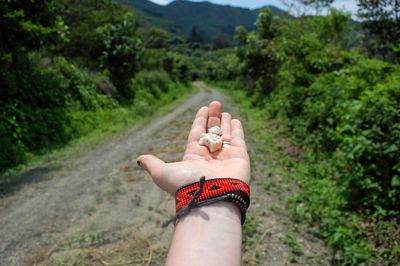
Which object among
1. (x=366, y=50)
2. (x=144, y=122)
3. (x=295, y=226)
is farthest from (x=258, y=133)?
(x=366, y=50)

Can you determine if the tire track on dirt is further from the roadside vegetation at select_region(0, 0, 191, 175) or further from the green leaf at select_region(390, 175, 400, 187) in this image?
the green leaf at select_region(390, 175, 400, 187)

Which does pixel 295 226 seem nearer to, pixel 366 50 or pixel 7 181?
pixel 7 181

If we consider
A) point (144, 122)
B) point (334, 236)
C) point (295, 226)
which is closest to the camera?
point (334, 236)

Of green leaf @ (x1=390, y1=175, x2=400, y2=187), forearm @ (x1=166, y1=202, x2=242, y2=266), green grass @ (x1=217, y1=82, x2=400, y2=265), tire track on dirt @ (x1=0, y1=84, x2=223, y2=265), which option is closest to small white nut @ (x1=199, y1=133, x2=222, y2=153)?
forearm @ (x1=166, y1=202, x2=242, y2=266)

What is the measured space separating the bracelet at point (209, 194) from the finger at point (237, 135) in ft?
1.77

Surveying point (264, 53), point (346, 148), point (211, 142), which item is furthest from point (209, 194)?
point (264, 53)

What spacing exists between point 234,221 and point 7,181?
234 inches

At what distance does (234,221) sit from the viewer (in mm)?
1661

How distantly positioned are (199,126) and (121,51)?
1485cm

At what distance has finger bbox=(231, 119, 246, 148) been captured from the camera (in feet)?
7.65

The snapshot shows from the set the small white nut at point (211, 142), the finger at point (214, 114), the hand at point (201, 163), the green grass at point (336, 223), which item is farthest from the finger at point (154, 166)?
the green grass at point (336, 223)

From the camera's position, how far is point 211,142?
223 centimetres

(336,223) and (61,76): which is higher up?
(61,76)

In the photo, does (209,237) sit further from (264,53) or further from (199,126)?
(264,53)
